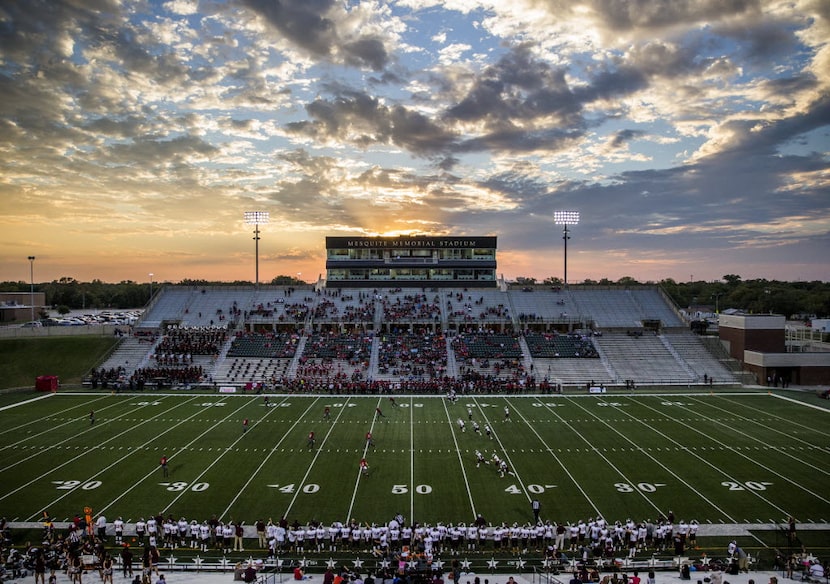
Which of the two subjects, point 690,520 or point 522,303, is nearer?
point 690,520

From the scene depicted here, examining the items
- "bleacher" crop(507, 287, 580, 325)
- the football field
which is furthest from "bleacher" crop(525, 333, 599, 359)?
the football field

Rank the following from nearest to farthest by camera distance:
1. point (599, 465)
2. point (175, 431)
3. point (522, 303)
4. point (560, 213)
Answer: point (599, 465), point (175, 431), point (522, 303), point (560, 213)

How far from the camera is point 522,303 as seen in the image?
2361 inches

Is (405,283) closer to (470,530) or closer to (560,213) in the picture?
(560,213)

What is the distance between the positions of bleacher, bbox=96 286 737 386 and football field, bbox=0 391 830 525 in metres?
8.33

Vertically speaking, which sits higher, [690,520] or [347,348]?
[347,348]

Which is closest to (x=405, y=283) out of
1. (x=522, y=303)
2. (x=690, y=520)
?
(x=522, y=303)

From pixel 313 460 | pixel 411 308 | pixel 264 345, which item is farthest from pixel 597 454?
pixel 411 308

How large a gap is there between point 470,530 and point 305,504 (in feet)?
20.7

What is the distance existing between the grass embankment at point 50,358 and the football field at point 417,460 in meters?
7.76

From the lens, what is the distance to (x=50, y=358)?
47.2 metres

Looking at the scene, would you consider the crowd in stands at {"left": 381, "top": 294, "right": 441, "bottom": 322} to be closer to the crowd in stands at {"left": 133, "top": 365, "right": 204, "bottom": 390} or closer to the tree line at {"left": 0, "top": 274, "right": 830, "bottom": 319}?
the crowd in stands at {"left": 133, "top": 365, "right": 204, "bottom": 390}

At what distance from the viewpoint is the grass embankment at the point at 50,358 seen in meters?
44.6

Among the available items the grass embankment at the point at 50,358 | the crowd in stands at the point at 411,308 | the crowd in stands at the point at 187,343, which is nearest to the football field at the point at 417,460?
the grass embankment at the point at 50,358
